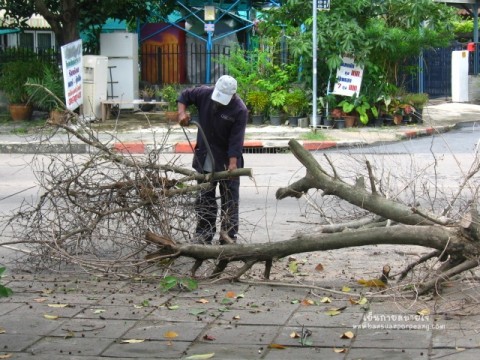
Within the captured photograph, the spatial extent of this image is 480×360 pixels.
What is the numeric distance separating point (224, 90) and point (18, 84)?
43.5ft

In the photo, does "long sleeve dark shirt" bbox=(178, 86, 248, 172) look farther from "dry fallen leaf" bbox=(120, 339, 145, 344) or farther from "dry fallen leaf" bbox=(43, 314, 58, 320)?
"dry fallen leaf" bbox=(120, 339, 145, 344)

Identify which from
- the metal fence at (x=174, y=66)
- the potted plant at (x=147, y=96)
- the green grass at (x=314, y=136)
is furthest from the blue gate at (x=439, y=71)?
the green grass at (x=314, y=136)

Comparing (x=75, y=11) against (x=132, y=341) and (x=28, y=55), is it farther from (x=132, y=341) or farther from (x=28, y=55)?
(x=132, y=341)

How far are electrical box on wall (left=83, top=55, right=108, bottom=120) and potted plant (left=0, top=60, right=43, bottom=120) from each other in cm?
120

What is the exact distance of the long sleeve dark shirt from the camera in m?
8.16

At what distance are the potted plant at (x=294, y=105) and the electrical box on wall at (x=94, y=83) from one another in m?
4.28

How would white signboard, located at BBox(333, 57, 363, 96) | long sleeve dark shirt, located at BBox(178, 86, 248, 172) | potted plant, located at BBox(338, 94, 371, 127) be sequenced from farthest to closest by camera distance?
potted plant, located at BBox(338, 94, 371, 127)
white signboard, located at BBox(333, 57, 363, 96)
long sleeve dark shirt, located at BBox(178, 86, 248, 172)

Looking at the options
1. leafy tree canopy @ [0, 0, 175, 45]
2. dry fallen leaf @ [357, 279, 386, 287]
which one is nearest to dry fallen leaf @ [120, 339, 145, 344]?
dry fallen leaf @ [357, 279, 386, 287]

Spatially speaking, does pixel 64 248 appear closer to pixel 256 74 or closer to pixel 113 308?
pixel 113 308

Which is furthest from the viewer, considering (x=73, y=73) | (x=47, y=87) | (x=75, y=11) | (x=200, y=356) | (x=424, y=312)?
(x=75, y=11)

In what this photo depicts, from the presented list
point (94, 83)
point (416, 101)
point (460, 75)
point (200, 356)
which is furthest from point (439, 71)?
point (200, 356)

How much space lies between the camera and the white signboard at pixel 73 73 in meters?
18.7

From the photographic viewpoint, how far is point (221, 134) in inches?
325

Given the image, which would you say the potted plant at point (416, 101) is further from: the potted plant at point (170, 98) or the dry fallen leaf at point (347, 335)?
the dry fallen leaf at point (347, 335)
